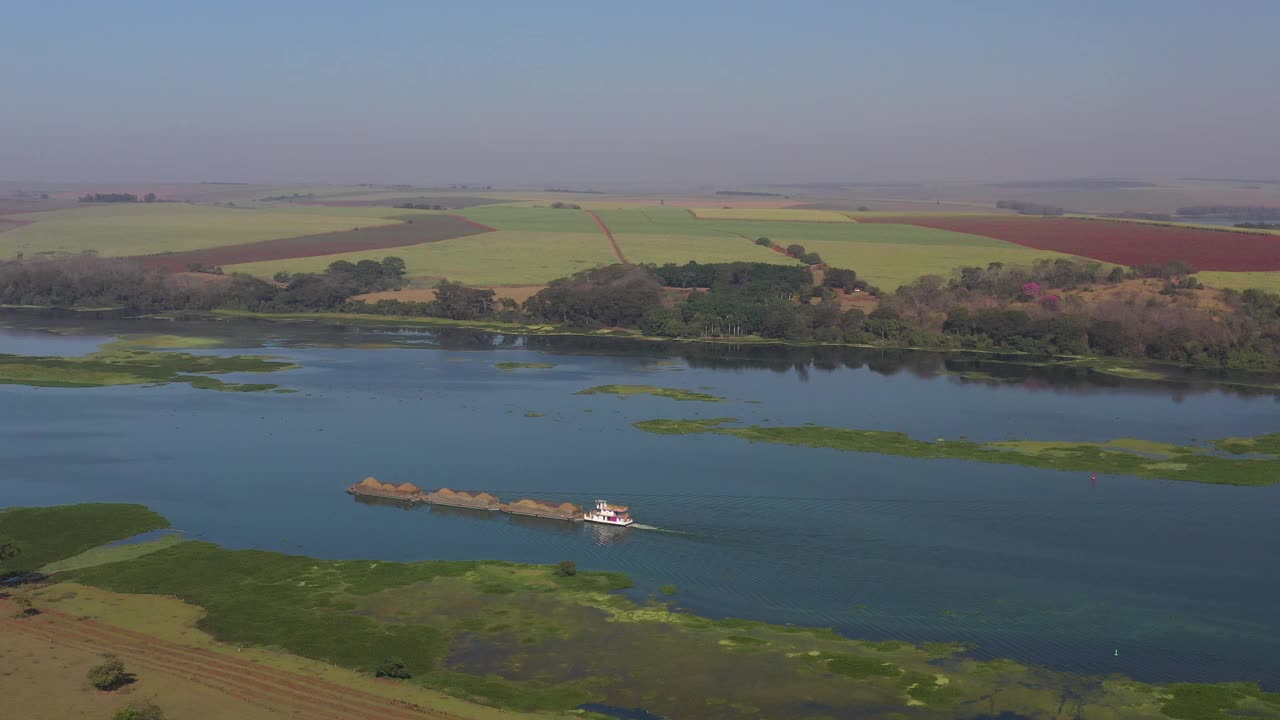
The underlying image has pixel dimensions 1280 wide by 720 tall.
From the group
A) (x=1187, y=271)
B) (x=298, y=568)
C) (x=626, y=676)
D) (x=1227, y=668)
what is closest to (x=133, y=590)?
(x=298, y=568)

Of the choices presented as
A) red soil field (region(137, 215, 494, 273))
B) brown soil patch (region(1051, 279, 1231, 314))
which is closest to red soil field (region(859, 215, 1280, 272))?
brown soil patch (region(1051, 279, 1231, 314))

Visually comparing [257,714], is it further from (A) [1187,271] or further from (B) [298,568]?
(A) [1187,271]

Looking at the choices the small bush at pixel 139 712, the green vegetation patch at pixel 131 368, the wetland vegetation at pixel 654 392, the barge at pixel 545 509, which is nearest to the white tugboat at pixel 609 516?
the barge at pixel 545 509

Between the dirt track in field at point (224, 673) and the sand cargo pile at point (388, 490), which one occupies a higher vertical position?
the sand cargo pile at point (388, 490)

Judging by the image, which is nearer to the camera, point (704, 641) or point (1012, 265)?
point (704, 641)

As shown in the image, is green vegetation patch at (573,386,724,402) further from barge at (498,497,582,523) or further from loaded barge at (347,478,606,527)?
barge at (498,497,582,523)

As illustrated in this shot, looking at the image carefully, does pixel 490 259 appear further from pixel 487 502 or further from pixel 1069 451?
pixel 487 502

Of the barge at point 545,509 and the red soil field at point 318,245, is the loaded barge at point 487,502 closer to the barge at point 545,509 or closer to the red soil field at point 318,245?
the barge at point 545,509
